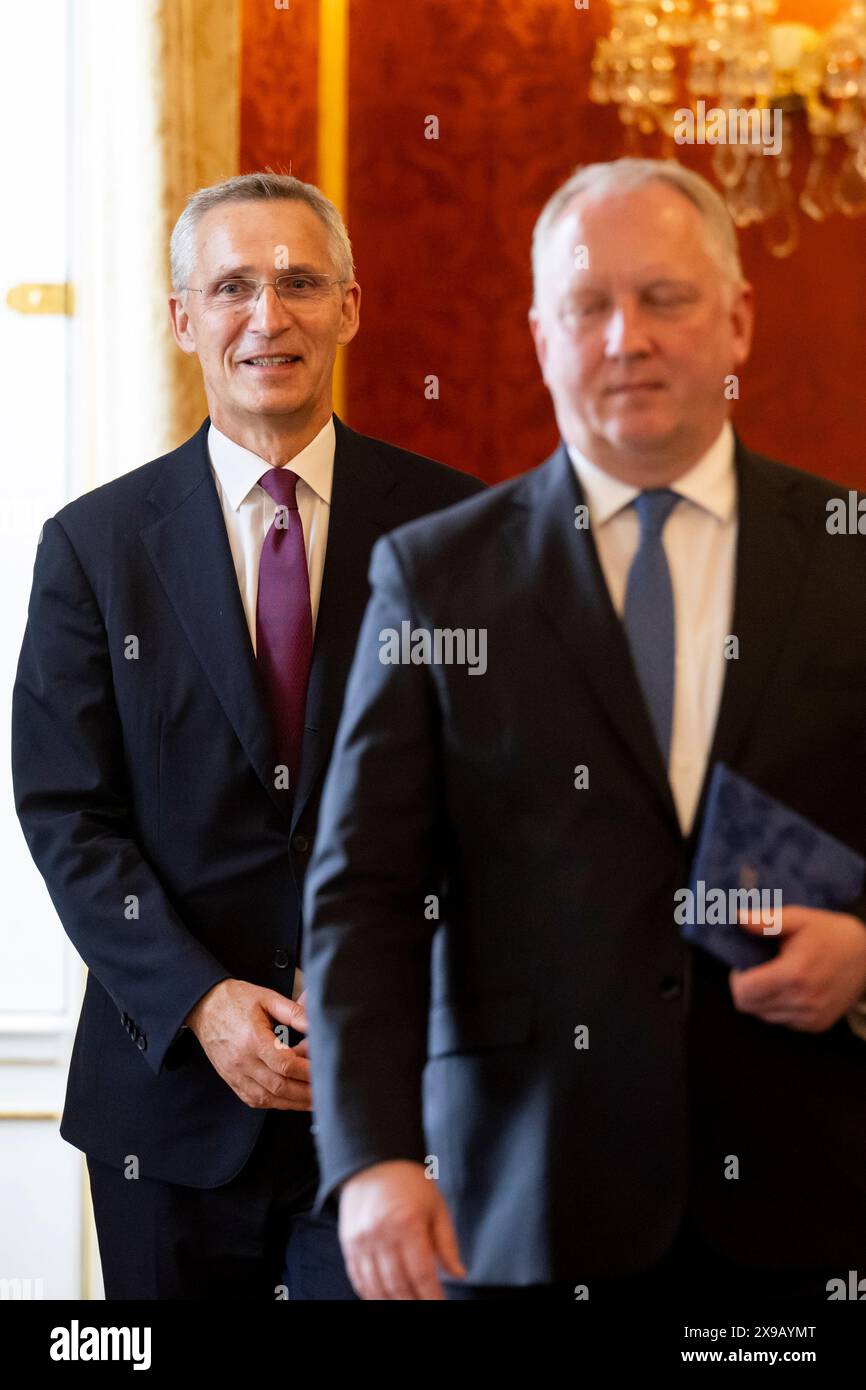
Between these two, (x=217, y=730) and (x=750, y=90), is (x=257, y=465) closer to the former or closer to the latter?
(x=217, y=730)

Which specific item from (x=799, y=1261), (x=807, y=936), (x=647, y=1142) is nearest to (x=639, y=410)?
(x=807, y=936)

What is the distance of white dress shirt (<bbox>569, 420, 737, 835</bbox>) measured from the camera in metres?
1.36

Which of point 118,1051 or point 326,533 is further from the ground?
point 326,533

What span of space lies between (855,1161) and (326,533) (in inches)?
34.2

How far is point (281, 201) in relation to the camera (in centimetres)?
193

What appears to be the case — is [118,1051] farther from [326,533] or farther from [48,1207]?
[48,1207]

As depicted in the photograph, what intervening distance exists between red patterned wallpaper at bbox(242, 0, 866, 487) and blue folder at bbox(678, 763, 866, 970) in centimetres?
209

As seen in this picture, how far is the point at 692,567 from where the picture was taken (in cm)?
139

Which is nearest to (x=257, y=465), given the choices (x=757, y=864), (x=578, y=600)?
(x=578, y=600)

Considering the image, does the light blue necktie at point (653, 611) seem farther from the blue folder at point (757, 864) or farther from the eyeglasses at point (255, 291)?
the eyeglasses at point (255, 291)

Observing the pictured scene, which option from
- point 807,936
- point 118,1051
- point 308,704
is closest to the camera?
point 807,936

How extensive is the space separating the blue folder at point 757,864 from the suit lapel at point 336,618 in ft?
2.11

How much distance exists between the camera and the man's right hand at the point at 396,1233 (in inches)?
50.7

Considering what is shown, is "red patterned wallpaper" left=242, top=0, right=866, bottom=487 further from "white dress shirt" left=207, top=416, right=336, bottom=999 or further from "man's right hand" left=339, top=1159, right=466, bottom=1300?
"man's right hand" left=339, top=1159, right=466, bottom=1300
